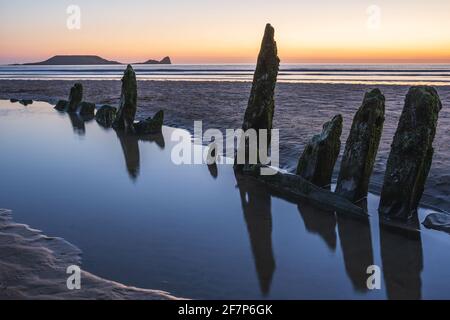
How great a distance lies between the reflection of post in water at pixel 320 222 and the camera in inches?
303

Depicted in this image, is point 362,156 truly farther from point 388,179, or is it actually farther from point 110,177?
point 110,177

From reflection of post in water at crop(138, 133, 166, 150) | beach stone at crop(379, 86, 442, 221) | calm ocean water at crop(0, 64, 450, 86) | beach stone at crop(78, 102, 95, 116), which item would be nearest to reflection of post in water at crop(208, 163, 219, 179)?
reflection of post in water at crop(138, 133, 166, 150)

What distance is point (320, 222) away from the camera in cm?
841

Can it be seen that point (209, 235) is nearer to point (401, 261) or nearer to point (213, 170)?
point (401, 261)

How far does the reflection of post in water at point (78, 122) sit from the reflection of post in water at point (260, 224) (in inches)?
407

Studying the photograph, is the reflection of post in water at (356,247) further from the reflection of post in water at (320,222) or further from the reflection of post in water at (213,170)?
the reflection of post in water at (213,170)

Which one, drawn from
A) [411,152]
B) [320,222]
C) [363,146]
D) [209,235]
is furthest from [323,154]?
[209,235]

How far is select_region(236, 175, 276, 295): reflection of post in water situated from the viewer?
246 inches

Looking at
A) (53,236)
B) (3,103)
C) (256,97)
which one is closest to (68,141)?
(256,97)

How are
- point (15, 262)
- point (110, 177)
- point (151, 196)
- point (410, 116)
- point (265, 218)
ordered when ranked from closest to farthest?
point (15, 262), point (410, 116), point (265, 218), point (151, 196), point (110, 177)

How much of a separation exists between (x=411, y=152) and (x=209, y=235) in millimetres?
4014
